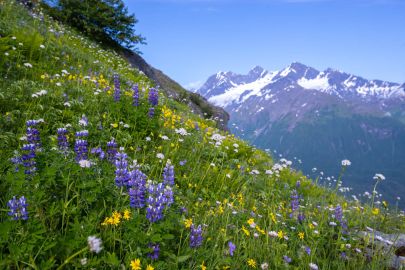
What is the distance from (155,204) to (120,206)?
579mm

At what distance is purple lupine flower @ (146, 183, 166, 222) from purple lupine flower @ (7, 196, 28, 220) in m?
0.93

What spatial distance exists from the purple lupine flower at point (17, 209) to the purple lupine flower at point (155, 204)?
93 centimetres

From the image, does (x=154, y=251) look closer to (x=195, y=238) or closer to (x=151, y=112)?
(x=195, y=238)

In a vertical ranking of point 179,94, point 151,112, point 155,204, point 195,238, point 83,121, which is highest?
point 179,94

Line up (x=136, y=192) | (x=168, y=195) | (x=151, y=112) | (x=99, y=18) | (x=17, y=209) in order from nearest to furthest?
(x=17, y=209) → (x=136, y=192) → (x=168, y=195) → (x=151, y=112) → (x=99, y=18)

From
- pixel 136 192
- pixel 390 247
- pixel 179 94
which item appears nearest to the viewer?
pixel 136 192

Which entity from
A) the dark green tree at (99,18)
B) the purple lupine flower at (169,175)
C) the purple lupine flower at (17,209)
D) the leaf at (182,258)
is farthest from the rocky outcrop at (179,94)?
the purple lupine flower at (17,209)

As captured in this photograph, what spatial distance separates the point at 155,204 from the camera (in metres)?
3.00

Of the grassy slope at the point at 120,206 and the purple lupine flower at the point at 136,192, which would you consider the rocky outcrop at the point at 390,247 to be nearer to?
the grassy slope at the point at 120,206

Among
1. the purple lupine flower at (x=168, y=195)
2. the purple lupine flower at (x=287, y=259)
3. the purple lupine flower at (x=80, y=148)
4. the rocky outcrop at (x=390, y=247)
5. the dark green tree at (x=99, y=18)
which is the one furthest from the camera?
the dark green tree at (x=99, y=18)

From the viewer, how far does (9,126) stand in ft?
16.8

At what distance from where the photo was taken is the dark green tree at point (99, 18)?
747 inches

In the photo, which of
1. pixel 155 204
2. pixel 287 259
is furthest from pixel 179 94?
pixel 155 204

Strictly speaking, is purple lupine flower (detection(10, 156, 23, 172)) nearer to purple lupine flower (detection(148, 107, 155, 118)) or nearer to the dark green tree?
purple lupine flower (detection(148, 107, 155, 118))
